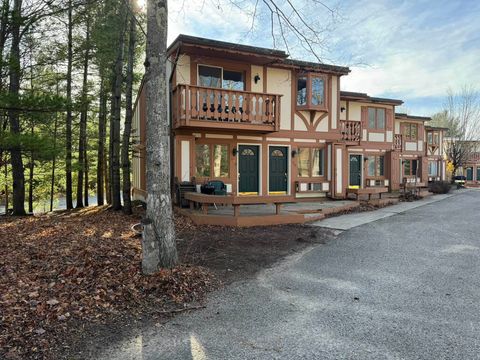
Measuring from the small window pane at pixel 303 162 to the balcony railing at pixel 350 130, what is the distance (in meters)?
3.18

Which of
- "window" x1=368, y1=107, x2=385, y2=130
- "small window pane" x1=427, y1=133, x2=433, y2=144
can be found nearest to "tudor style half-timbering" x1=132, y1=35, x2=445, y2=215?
"window" x1=368, y1=107, x2=385, y2=130

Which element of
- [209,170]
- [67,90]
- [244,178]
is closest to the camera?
[209,170]

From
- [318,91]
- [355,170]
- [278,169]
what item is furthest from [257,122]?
[355,170]

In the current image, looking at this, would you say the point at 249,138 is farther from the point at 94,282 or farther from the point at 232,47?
the point at 94,282

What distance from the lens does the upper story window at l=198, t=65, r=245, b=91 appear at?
39.6ft

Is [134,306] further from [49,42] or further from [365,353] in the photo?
[49,42]

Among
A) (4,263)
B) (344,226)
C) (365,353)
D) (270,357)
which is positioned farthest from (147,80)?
(344,226)

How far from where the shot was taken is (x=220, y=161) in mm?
12398

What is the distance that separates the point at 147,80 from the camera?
4.73 meters

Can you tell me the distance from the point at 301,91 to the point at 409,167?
14910mm

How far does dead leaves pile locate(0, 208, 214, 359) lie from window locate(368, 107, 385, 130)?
17431 mm

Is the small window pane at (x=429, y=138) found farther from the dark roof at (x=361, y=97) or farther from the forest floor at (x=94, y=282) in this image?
the forest floor at (x=94, y=282)

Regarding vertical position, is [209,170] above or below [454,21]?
below

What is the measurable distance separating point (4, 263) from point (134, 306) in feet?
8.65
